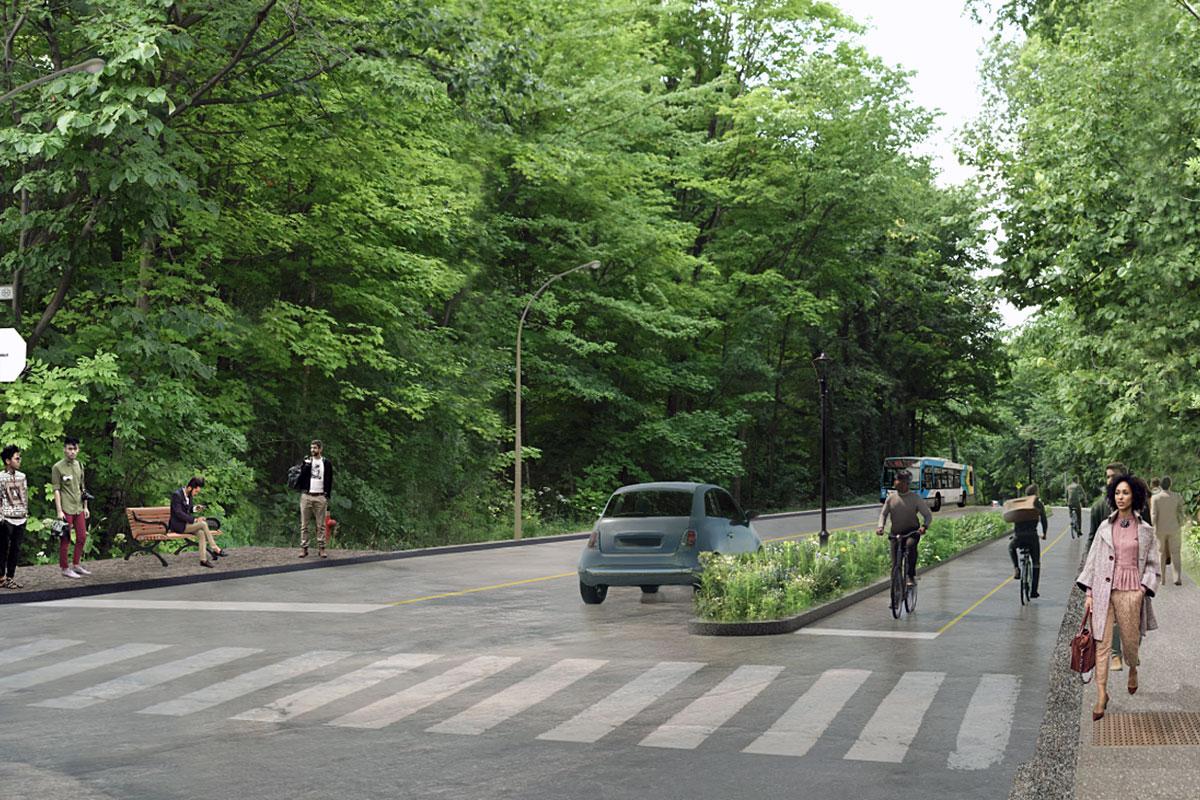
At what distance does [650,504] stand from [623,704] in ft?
24.9

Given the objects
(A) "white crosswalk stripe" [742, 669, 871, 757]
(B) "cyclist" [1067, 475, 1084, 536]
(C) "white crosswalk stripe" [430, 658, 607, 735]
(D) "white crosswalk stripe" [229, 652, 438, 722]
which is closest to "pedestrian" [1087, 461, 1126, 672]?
(A) "white crosswalk stripe" [742, 669, 871, 757]

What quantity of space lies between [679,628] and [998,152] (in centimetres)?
2243

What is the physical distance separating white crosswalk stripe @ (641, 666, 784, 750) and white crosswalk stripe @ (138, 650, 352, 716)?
12.1 ft

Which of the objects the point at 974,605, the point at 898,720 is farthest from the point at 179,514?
the point at 898,720

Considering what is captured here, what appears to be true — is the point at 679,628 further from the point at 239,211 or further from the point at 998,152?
the point at 998,152

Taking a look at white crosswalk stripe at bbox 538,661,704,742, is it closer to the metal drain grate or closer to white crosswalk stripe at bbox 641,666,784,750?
white crosswalk stripe at bbox 641,666,784,750

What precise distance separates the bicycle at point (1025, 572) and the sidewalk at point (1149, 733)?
14.6 ft

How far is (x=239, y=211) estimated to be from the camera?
28.0 meters

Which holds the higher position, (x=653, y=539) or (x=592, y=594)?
(x=653, y=539)

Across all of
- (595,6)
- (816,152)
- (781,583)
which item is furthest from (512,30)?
(781,583)

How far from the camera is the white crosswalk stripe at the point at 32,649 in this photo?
1273cm

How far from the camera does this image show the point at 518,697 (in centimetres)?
1052

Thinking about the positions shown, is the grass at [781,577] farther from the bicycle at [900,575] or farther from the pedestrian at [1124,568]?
the pedestrian at [1124,568]

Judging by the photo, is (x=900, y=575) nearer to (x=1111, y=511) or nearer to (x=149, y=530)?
(x=1111, y=511)
